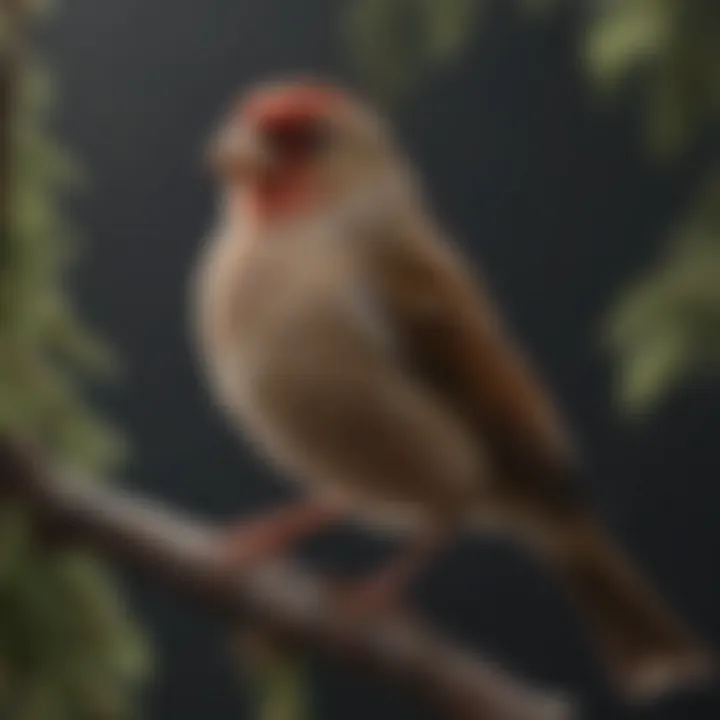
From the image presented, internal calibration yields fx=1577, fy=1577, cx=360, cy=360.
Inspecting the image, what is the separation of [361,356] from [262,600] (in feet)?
0.30

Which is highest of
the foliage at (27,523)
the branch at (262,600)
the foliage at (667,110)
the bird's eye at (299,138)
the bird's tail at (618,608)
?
the foliage at (667,110)

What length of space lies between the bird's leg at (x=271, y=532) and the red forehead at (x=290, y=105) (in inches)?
5.3

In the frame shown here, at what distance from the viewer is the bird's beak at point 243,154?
523 millimetres

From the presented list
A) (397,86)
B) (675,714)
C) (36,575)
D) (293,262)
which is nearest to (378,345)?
(293,262)

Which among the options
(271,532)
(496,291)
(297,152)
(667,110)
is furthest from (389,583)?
(496,291)

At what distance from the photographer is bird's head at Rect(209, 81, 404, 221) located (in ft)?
1.72

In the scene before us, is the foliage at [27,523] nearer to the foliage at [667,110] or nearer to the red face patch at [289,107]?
the red face patch at [289,107]

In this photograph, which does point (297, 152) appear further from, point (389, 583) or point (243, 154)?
point (389, 583)

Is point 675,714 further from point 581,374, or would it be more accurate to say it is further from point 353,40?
point 353,40

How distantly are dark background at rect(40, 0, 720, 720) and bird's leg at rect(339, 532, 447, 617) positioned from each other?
1.83 ft

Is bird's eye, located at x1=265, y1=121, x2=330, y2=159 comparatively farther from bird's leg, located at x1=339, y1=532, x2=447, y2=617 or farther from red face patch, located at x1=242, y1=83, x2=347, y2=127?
bird's leg, located at x1=339, y1=532, x2=447, y2=617

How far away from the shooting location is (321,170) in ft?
1.79

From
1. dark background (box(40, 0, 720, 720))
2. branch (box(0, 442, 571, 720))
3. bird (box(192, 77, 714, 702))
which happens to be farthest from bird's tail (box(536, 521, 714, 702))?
dark background (box(40, 0, 720, 720))

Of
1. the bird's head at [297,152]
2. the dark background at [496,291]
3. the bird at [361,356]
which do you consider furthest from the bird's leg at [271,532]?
the dark background at [496,291]
